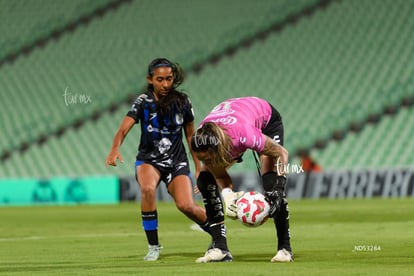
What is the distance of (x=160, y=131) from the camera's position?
912 cm

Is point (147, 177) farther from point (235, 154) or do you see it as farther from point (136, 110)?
point (235, 154)

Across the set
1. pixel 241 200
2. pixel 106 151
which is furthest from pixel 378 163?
pixel 241 200

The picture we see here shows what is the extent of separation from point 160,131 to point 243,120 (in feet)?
5.31

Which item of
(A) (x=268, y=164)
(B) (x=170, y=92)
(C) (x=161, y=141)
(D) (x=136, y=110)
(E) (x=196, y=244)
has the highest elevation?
(B) (x=170, y=92)

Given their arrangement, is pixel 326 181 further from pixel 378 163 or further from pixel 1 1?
pixel 1 1

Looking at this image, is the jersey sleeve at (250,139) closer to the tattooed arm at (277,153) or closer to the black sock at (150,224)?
the tattooed arm at (277,153)

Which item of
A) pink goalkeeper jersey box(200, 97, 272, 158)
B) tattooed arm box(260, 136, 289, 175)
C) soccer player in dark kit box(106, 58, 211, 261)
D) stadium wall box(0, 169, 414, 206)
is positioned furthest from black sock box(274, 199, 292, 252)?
stadium wall box(0, 169, 414, 206)

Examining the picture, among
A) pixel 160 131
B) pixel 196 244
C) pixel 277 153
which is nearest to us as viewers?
pixel 277 153

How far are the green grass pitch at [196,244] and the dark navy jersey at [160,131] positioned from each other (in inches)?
36.9

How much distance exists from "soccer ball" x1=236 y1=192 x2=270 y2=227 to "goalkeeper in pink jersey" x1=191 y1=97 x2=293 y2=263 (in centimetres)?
8

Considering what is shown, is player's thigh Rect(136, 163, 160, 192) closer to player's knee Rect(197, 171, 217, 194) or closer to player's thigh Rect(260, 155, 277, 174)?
player's knee Rect(197, 171, 217, 194)

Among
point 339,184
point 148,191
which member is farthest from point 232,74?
point 148,191

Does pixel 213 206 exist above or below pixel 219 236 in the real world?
above

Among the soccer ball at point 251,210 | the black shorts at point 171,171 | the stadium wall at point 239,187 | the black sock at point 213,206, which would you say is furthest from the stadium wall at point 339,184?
the soccer ball at point 251,210
